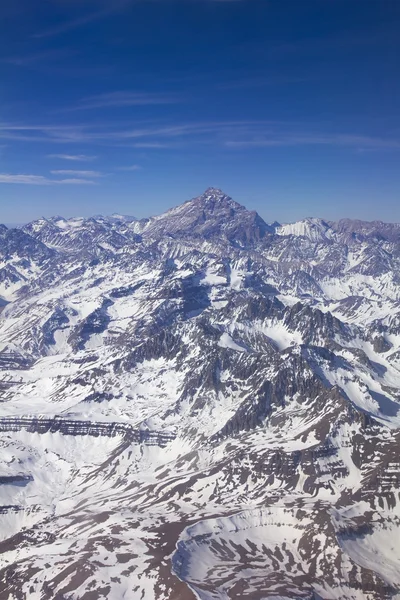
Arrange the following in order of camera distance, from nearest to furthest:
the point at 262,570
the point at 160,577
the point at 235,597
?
the point at 235,597
the point at 160,577
the point at 262,570

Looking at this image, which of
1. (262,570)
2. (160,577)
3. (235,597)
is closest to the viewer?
(235,597)

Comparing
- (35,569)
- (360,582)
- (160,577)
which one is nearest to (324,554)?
(360,582)

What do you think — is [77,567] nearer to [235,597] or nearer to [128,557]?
[128,557]

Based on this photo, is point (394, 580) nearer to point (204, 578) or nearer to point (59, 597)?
point (204, 578)

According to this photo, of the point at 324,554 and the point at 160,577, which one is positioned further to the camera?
the point at 324,554

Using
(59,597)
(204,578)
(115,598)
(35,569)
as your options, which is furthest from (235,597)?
(35,569)

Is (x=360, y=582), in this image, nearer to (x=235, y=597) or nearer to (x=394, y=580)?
(x=394, y=580)

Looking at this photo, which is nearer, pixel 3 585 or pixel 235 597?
pixel 235 597

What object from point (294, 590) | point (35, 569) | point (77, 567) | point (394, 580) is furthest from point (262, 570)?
point (35, 569)
